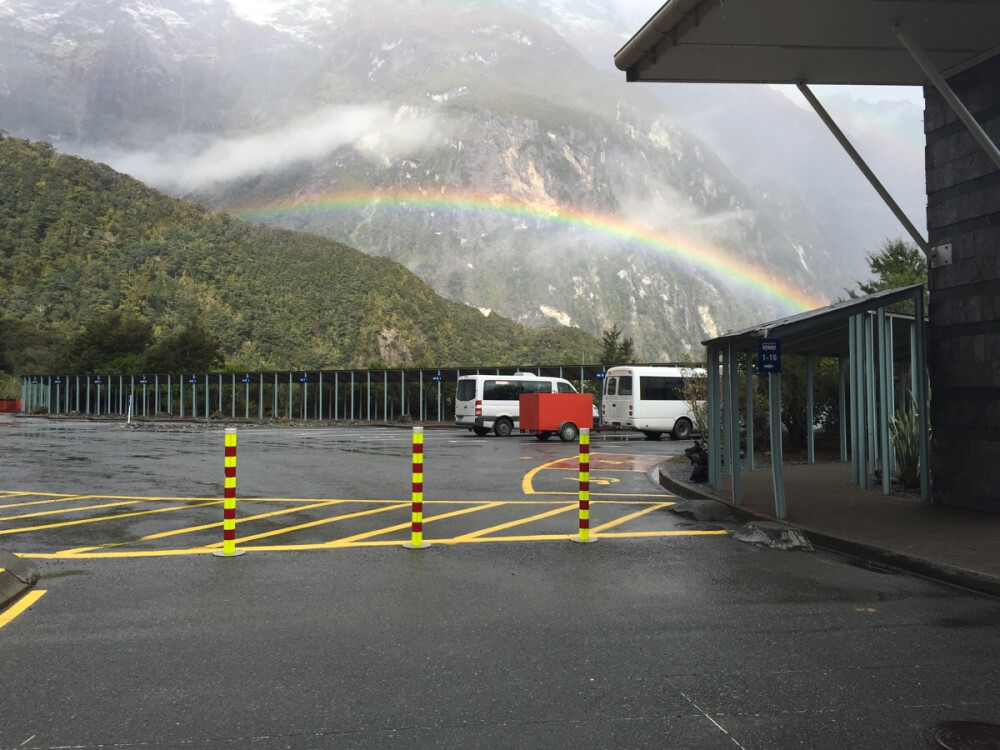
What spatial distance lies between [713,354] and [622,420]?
17092 mm

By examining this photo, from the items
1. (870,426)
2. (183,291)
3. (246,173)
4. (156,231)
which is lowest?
(870,426)

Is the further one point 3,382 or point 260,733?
point 3,382

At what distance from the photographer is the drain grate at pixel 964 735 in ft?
11.2

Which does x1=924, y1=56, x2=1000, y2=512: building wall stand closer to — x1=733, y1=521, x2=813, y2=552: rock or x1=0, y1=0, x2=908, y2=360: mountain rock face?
x1=733, y1=521, x2=813, y2=552: rock

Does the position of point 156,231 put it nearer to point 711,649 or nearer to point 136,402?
Answer: point 136,402

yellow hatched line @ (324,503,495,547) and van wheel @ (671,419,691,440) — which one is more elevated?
van wheel @ (671,419,691,440)

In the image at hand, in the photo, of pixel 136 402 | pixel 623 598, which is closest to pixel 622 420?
pixel 623 598

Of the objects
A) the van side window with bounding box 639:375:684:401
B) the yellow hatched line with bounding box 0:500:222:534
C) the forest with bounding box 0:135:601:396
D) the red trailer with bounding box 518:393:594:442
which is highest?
the forest with bounding box 0:135:601:396

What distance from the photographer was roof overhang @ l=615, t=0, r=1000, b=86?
7668mm

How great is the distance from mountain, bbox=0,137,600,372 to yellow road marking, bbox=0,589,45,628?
6683cm

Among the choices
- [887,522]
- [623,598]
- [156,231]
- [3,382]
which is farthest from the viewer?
[156,231]

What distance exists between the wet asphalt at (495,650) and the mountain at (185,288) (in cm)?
6661

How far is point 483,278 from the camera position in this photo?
151m

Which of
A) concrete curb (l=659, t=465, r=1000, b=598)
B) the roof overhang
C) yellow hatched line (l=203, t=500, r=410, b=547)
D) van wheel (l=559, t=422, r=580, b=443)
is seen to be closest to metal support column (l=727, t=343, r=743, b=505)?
concrete curb (l=659, t=465, r=1000, b=598)
